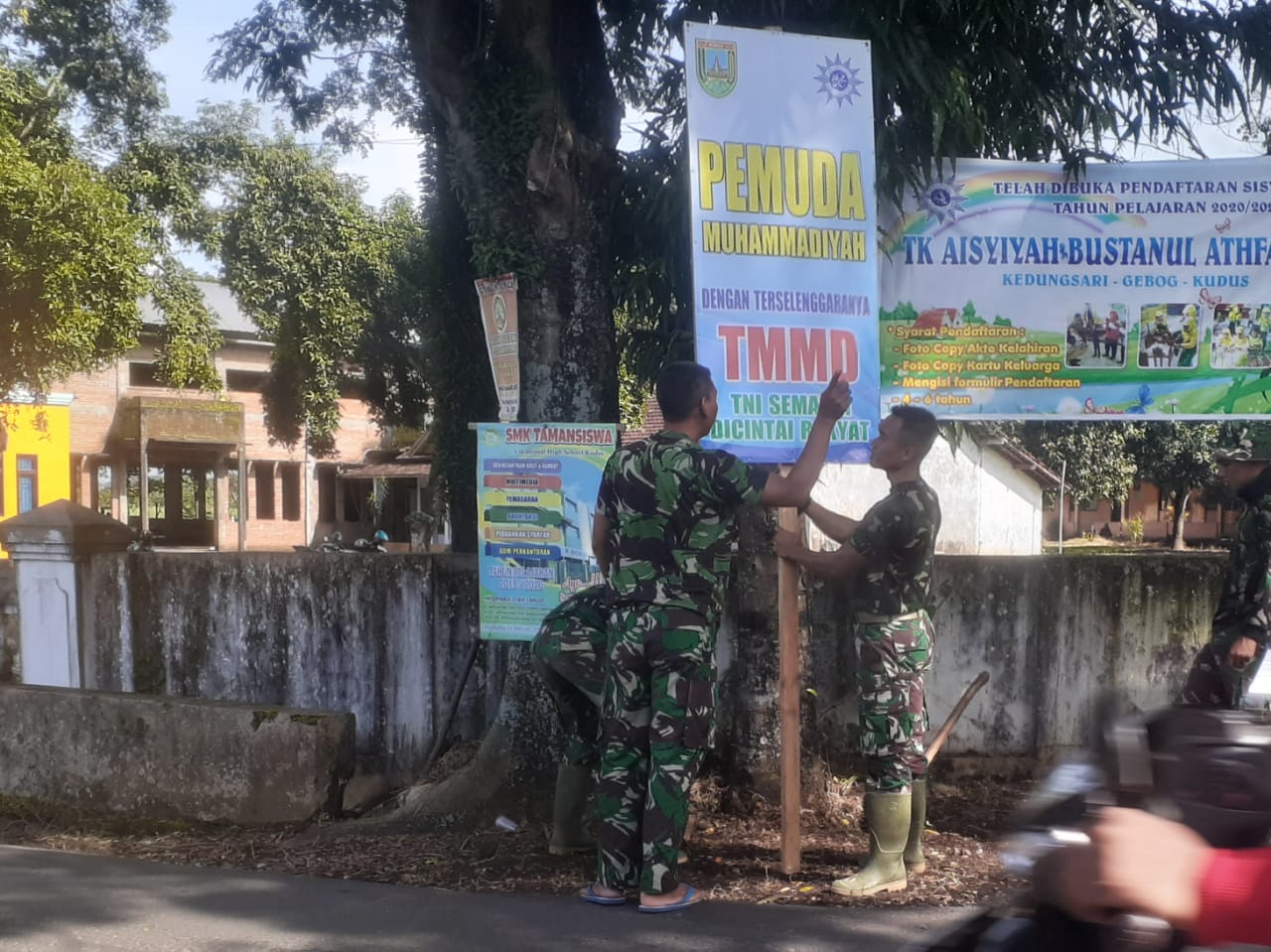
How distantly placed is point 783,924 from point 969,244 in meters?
3.04

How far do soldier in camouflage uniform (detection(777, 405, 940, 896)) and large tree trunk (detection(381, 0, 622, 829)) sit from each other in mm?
1460

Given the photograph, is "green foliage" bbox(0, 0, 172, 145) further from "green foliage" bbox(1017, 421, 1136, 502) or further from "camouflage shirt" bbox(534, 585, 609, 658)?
"green foliage" bbox(1017, 421, 1136, 502)

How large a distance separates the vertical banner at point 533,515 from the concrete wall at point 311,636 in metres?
0.97

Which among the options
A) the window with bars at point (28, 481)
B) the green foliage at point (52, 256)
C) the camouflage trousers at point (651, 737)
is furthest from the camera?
the window with bars at point (28, 481)

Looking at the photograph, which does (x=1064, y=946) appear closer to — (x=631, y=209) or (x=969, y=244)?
(x=969, y=244)

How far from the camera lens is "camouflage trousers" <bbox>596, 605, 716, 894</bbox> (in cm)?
398

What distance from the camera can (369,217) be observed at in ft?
79.3

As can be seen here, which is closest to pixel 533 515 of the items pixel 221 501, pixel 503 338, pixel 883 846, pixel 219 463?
pixel 503 338

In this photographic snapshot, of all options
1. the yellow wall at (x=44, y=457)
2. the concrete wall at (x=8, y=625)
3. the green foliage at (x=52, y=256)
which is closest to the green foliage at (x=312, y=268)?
the yellow wall at (x=44, y=457)

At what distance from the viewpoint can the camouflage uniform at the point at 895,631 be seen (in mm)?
4230

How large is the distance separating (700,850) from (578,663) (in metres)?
1.02

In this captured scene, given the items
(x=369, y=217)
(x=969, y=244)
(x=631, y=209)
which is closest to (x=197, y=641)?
(x=631, y=209)

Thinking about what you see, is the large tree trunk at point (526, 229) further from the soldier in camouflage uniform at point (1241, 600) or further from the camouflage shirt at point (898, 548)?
the soldier in camouflage uniform at point (1241, 600)

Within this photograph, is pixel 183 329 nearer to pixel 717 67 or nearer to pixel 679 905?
pixel 717 67
